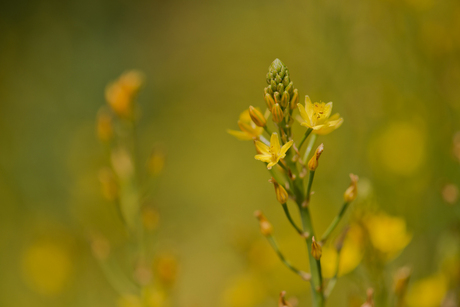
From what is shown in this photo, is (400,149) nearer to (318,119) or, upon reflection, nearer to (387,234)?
(387,234)

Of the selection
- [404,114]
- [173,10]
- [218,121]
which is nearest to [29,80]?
[218,121]

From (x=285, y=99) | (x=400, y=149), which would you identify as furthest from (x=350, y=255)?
(x=400, y=149)

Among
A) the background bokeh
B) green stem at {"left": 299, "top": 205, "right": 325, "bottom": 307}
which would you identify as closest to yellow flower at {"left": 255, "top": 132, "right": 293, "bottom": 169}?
green stem at {"left": 299, "top": 205, "right": 325, "bottom": 307}

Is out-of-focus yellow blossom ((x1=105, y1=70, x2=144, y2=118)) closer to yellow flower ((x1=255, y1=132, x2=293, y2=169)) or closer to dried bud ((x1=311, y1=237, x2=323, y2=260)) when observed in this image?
yellow flower ((x1=255, y1=132, x2=293, y2=169))

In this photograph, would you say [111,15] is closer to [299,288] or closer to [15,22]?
[15,22]

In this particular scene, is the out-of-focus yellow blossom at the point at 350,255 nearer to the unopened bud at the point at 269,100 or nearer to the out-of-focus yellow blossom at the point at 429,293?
the out-of-focus yellow blossom at the point at 429,293

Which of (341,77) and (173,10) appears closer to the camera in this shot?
(341,77)
